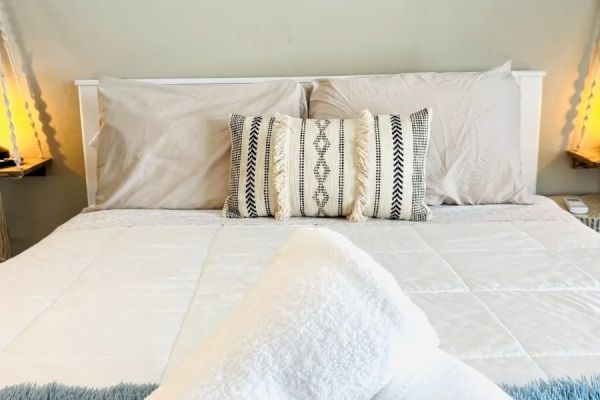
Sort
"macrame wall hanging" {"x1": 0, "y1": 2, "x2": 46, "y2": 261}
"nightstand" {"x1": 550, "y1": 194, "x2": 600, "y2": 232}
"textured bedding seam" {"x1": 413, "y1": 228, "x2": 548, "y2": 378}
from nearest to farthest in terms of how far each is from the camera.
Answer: "textured bedding seam" {"x1": 413, "y1": 228, "x2": 548, "y2": 378} < "nightstand" {"x1": 550, "y1": 194, "x2": 600, "y2": 232} < "macrame wall hanging" {"x1": 0, "y1": 2, "x2": 46, "y2": 261}

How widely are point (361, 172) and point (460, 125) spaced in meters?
0.42

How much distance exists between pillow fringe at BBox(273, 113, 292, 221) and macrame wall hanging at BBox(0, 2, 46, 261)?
0.99m

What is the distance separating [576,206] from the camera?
6.87 ft

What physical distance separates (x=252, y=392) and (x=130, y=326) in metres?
0.56

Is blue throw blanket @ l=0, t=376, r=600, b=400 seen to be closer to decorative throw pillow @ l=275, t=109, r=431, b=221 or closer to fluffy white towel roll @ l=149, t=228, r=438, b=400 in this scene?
fluffy white towel roll @ l=149, t=228, r=438, b=400

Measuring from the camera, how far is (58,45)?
220cm

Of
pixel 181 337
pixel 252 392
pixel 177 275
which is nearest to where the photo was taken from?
pixel 252 392

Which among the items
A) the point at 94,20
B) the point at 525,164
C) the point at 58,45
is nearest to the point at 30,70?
the point at 58,45

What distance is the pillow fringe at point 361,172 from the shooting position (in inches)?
67.9

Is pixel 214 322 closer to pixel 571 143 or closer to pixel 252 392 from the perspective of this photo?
pixel 252 392

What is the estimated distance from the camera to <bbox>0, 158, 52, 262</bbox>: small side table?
2.10 meters

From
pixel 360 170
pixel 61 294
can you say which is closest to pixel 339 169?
pixel 360 170

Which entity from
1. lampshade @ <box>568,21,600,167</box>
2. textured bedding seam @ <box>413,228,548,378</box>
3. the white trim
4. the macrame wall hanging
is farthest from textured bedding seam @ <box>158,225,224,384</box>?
lampshade @ <box>568,21,600,167</box>

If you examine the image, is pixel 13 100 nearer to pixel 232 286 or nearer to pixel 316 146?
pixel 316 146
